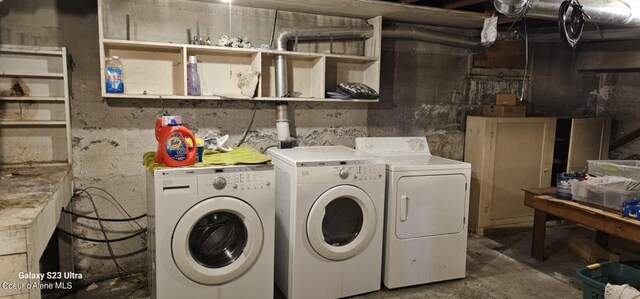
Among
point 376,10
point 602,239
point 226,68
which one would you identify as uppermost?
point 376,10

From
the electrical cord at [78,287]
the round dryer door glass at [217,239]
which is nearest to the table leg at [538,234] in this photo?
the round dryer door glass at [217,239]

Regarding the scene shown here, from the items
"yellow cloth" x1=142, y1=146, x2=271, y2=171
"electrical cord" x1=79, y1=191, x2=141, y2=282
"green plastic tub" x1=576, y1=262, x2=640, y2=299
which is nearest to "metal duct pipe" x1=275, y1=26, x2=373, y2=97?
"yellow cloth" x1=142, y1=146, x2=271, y2=171

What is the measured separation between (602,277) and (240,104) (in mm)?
2738

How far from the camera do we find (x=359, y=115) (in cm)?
391

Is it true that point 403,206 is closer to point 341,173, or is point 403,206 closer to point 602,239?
point 341,173

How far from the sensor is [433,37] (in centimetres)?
398

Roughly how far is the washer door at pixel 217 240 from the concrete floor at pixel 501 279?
0.58m

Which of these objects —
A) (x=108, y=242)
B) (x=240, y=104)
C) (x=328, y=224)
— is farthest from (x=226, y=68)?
(x=108, y=242)

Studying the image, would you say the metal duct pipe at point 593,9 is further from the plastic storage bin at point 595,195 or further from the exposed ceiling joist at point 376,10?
the plastic storage bin at point 595,195

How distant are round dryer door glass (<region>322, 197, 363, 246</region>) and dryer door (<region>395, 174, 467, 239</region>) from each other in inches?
11.4

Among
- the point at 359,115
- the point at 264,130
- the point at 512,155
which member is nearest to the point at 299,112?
the point at 264,130

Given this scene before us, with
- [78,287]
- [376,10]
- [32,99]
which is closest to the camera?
[32,99]

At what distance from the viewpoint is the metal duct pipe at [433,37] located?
385 cm

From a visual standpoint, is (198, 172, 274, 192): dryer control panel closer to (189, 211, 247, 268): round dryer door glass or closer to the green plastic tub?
(189, 211, 247, 268): round dryer door glass
